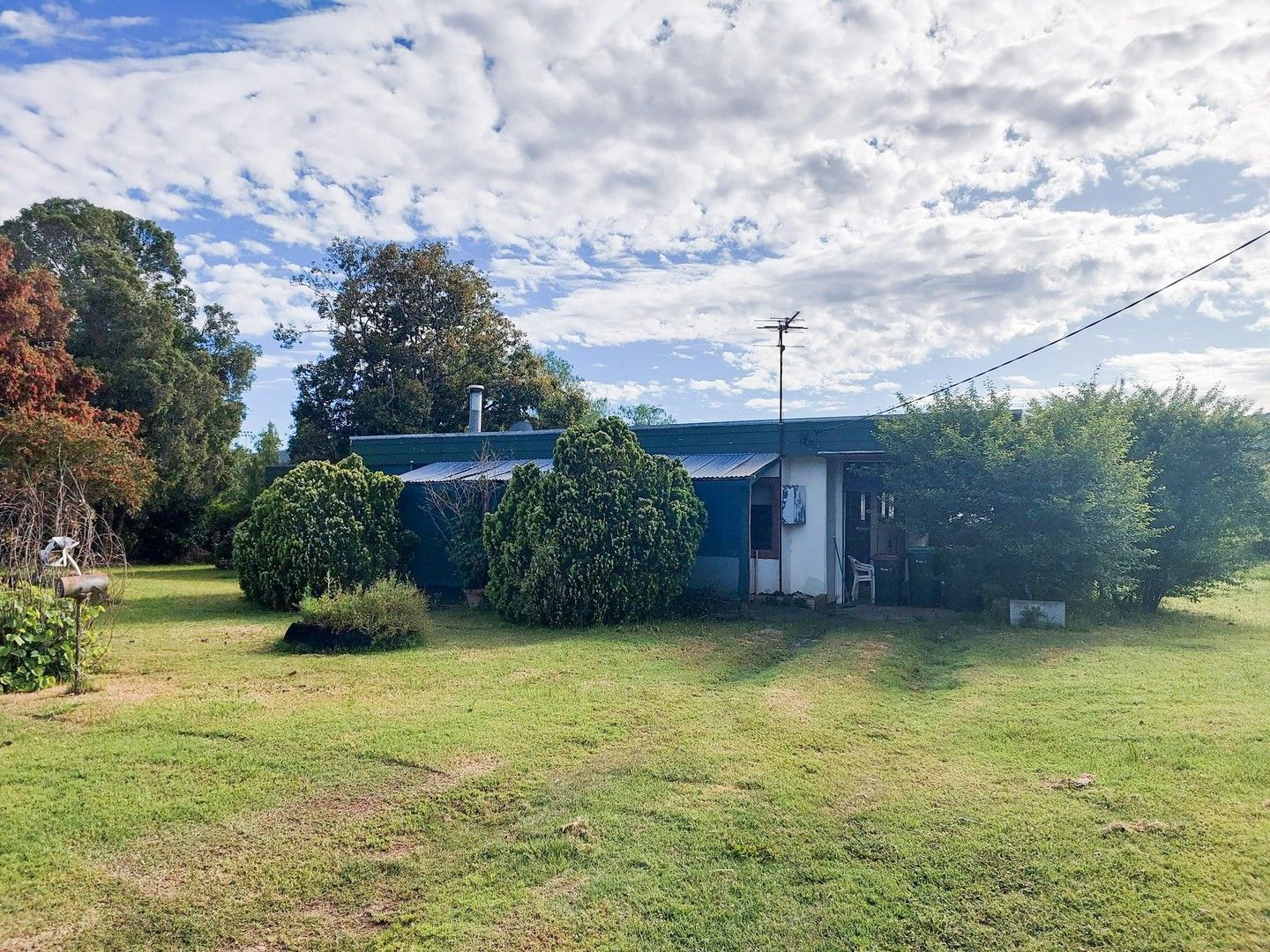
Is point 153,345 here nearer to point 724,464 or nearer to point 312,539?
point 312,539

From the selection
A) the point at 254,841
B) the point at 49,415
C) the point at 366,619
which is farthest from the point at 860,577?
the point at 49,415

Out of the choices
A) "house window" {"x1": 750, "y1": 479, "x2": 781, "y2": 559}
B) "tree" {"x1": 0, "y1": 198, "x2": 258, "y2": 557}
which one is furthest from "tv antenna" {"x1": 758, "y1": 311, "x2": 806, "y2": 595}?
"tree" {"x1": 0, "y1": 198, "x2": 258, "y2": 557}

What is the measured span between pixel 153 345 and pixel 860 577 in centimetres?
1987

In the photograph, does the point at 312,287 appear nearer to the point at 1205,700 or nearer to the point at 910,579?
the point at 910,579

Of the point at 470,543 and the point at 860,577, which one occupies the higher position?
the point at 470,543

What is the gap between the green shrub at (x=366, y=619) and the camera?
943 centimetres

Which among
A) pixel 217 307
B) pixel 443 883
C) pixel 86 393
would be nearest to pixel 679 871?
pixel 443 883

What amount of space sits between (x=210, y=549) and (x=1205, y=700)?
2558 cm

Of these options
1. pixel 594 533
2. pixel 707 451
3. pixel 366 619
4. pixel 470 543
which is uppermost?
pixel 707 451

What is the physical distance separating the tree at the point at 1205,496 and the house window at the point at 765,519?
5.32 metres

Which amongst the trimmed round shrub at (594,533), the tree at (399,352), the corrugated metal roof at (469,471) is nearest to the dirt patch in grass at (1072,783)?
the trimmed round shrub at (594,533)

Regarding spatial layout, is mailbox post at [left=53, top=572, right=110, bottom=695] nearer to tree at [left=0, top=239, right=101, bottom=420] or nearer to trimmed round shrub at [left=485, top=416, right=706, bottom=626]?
trimmed round shrub at [left=485, top=416, right=706, bottom=626]

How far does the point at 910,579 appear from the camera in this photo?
1312 cm

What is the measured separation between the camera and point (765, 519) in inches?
527
